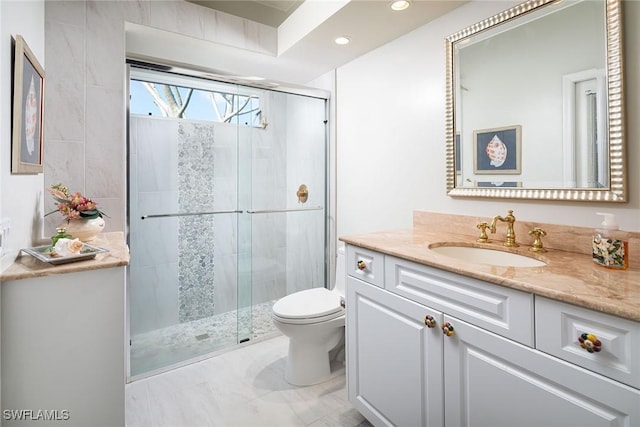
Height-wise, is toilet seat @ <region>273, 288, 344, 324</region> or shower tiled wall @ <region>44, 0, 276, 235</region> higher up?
shower tiled wall @ <region>44, 0, 276, 235</region>

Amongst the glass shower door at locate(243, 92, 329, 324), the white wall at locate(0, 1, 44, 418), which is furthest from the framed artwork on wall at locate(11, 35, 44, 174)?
the glass shower door at locate(243, 92, 329, 324)

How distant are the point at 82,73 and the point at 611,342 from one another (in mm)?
2484

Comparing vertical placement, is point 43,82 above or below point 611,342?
above

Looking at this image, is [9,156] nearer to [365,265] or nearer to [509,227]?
[365,265]

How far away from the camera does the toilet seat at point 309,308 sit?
1900 millimetres

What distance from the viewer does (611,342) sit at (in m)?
0.79

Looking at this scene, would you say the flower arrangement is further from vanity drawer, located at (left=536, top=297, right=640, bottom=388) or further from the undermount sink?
vanity drawer, located at (left=536, top=297, right=640, bottom=388)

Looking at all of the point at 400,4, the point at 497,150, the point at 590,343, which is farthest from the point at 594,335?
the point at 400,4

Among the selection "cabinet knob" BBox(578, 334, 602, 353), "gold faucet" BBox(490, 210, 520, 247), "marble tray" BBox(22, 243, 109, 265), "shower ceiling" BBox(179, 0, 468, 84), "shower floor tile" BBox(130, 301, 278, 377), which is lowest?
"shower floor tile" BBox(130, 301, 278, 377)

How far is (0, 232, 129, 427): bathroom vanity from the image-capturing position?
3.84ft

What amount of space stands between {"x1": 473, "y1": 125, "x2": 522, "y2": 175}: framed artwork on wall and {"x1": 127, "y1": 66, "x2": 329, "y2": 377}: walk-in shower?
1.40m

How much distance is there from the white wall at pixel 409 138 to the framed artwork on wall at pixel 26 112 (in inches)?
72.5

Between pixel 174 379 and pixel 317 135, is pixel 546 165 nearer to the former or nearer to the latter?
pixel 317 135

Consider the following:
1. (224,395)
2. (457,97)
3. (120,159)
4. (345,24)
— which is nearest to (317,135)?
(345,24)
